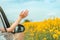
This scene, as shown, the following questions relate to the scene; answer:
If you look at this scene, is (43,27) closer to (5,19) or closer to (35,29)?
(35,29)

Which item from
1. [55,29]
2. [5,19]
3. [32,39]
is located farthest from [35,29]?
[5,19]

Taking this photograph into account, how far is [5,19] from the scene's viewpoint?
404 centimetres

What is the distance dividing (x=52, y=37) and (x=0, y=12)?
4.50 metres

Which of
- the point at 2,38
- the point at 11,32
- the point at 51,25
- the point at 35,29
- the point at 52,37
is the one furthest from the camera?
the point at 35,29

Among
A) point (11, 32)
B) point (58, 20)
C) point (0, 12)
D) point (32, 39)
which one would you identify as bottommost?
point (32, 39)

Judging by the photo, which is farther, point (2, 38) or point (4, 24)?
point (4, 24)

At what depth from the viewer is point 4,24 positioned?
12.8 feet

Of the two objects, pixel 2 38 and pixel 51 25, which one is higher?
pixel 2 38

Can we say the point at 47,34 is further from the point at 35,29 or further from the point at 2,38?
the point at 2,38

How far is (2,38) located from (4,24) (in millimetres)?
339

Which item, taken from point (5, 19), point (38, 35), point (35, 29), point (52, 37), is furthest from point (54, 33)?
point (5, 19)

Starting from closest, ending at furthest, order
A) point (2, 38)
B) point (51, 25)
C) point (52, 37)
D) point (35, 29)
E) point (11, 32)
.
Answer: point (2, 38) < point (11, 32) < point (52, 37) < point (51, 25) < point (35, 29)

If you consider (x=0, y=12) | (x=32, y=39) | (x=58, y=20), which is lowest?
(x=32, y=39)

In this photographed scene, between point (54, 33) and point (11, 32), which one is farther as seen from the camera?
point (54, 33)
